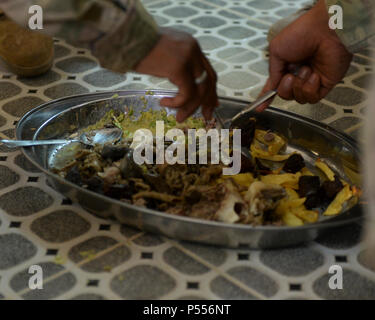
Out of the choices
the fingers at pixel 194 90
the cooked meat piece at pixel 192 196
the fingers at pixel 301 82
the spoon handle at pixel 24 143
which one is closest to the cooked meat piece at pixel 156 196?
the cooked meat piece at pixel 192 196

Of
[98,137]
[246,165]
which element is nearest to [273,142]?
[246,165]

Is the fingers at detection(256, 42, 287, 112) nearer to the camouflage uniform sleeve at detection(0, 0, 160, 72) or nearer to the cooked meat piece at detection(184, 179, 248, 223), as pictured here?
the cooked meat piece at detection(184, 179, 248, 223)

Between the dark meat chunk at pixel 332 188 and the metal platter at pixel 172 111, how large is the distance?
50mm

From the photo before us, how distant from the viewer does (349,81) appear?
56.9 inches

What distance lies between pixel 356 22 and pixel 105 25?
54 cm

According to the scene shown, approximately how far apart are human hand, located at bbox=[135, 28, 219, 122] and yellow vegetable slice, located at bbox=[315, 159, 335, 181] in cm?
33

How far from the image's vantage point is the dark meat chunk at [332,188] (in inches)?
35.5

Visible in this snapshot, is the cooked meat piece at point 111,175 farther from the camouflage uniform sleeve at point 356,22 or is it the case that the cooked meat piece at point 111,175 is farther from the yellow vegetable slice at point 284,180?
the camouflage uniform sleeve at point 356,22

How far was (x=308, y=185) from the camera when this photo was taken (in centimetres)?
91

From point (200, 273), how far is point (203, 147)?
0.26 metres

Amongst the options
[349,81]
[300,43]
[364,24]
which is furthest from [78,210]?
[349,81]

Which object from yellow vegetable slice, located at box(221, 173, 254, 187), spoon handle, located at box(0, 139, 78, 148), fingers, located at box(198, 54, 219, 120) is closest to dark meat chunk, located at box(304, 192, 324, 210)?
yellow vegetable slice, located at box(221, 173, 254, 187)

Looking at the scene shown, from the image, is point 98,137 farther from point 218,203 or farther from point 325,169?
point 325,169

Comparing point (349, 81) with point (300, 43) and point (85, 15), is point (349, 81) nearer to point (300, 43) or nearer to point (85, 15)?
point (300, 43)
